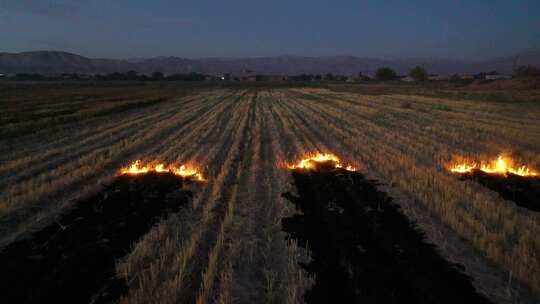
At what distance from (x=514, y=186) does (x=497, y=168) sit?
1.72 m

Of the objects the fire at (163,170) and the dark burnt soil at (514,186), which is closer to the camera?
the dark burnt soil at (514,186)

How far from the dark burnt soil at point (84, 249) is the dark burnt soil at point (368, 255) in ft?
7.78

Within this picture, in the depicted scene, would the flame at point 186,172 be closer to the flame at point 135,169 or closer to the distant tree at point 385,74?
the flame at point 135,169

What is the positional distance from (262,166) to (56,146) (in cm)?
820

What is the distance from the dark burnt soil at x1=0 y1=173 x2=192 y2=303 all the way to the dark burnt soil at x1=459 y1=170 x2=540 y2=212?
6695 mm

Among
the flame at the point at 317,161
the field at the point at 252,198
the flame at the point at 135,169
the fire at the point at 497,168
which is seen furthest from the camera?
the flame at the point at 317,161

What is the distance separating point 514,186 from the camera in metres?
7.32

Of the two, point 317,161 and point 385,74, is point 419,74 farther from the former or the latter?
point 317,161

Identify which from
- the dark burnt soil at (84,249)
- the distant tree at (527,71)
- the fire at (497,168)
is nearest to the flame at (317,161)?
the fire at (497,168)

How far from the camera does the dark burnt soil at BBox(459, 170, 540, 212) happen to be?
6.46 meters

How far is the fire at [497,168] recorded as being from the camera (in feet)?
27.7

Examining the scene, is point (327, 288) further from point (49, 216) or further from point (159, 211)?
point (49, 216)

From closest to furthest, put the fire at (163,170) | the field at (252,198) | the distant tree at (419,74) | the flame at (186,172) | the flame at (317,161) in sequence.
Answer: the field at (252,198) < the flame at (186,172) < the fire at (163,170) < the flame at (317,161) < the distant tree at (419,74)

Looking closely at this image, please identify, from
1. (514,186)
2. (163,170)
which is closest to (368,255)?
(514,186)
